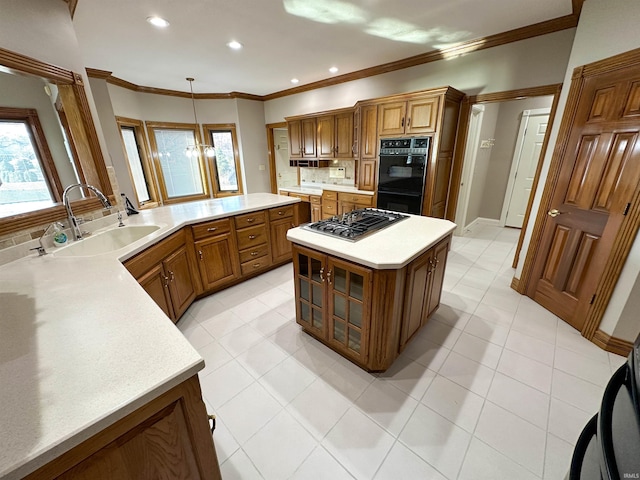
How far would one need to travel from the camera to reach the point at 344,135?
166 inches

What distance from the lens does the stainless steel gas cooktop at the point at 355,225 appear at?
5.66 feet

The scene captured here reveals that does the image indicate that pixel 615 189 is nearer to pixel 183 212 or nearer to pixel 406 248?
pixel 406 248

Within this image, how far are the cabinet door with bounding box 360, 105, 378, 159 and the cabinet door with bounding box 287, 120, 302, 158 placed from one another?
154 centimetres

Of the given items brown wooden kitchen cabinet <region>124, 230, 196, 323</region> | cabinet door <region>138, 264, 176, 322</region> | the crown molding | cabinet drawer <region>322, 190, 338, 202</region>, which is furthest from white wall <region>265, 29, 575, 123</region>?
cabinet door <region>138, 264, 176, 322</region>

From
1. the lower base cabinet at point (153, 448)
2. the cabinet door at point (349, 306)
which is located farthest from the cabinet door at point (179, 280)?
the lower base cabinet at point (153, 448)

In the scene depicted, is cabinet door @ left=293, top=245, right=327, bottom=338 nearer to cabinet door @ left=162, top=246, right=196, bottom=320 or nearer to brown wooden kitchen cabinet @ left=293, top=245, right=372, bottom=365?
brown wooden kitchen cabinet @ left=293, top=245, right=372, bottom=365

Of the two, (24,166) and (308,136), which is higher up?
(308,136)

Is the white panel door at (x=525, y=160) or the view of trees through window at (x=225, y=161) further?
the view of trees through window at (x=225, y=161)

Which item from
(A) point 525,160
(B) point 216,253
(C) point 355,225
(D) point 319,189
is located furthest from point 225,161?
(A) point 525,160

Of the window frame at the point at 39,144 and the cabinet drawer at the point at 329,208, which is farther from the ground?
the window frame at the point at 39,144

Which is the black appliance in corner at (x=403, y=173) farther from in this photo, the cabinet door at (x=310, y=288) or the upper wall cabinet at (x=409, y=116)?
the cabinet door at (x=310, y=288)

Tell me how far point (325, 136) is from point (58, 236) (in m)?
3.80

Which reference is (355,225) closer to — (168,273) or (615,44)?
(168,273)

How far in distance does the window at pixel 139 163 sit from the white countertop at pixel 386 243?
411 cm
